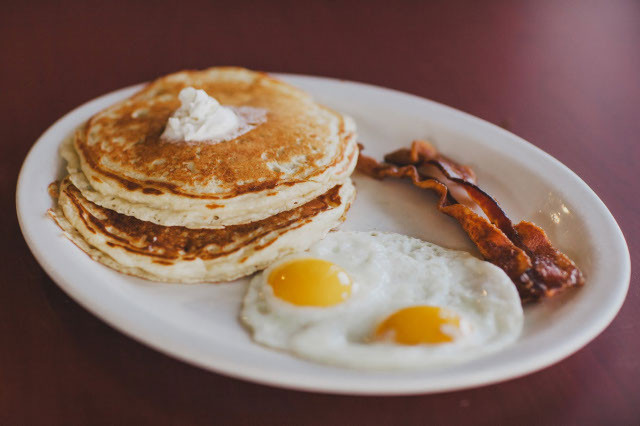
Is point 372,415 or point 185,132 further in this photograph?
point 185,132

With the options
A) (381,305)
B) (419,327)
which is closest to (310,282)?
(381,305)

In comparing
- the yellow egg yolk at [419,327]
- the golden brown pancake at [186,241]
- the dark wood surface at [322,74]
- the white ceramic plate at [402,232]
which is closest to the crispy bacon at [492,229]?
the white ceramic plate at [402,232]

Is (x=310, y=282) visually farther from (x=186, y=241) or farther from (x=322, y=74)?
(x=322, y=74)

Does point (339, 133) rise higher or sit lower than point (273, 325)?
higher

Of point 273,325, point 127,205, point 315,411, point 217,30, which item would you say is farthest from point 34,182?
point 217,30

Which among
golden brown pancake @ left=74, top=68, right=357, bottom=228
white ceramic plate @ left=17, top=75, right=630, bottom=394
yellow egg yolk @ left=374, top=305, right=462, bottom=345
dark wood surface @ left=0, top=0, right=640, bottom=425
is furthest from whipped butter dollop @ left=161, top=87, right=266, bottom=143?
yellow egg yolk @ left=374, top=305, right=462, bottom=345

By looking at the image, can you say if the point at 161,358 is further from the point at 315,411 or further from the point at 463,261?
the point at 463,261

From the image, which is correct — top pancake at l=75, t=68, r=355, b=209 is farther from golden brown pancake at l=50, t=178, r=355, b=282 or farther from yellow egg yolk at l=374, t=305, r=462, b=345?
yellow egg yolk at l=374, t=305, r=462, b=345

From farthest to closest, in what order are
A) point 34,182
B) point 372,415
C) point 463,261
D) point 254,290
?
point 34,182 → point 463,261 → point 254,290 → point 372,415
